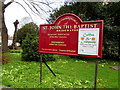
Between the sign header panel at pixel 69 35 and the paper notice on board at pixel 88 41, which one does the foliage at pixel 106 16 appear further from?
the paper notice on board at pixel 88 41

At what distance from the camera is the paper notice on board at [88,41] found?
3.65 m

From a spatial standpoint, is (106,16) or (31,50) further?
(106,16)

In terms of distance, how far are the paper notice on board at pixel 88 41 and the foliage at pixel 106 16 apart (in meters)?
7.28

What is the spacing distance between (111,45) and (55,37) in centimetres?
787

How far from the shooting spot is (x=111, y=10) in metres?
11.5

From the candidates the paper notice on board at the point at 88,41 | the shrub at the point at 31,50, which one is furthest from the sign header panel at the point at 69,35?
the shrub at the point at 31,50

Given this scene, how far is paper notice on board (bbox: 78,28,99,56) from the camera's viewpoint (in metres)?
3.65

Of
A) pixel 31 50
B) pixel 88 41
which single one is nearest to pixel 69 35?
pixel 88 41

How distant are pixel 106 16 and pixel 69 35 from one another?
8226 millimetres

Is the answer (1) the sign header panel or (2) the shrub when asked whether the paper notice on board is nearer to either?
(1) the sign header panel

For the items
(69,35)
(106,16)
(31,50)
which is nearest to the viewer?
(69,35)

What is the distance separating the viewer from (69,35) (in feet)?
14.0

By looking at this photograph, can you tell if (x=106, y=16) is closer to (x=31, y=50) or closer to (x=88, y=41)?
(x=31, y=50)

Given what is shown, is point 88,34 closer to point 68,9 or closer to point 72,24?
point 72,24
